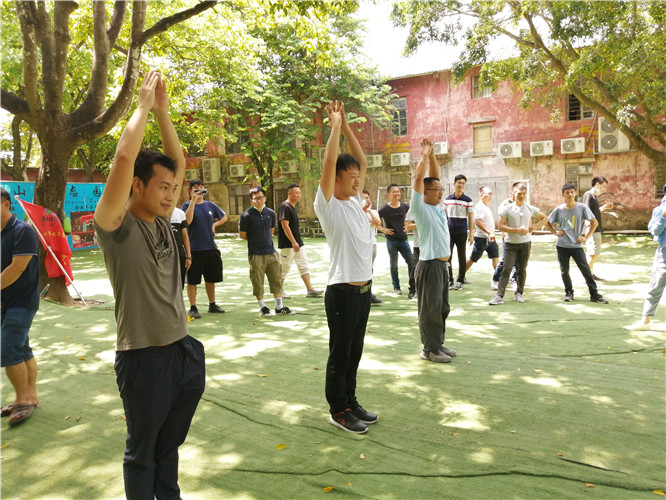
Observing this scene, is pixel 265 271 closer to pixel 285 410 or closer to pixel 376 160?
pixel 285 410

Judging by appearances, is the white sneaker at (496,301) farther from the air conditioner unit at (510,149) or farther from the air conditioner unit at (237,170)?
the air conditioner unit at (237,170)

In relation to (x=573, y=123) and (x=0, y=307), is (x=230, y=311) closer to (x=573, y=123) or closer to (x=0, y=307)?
(x=0, y=307)

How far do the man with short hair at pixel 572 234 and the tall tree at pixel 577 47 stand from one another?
274 inches

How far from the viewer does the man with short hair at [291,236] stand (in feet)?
28.2

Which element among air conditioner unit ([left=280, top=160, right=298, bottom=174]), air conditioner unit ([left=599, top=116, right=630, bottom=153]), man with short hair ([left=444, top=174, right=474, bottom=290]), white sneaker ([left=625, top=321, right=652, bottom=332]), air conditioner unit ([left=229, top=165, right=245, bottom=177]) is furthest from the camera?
air conditioner unit ([left=229, top=165, right=245, bottom=177])

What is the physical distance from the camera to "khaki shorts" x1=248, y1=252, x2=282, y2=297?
778 cm

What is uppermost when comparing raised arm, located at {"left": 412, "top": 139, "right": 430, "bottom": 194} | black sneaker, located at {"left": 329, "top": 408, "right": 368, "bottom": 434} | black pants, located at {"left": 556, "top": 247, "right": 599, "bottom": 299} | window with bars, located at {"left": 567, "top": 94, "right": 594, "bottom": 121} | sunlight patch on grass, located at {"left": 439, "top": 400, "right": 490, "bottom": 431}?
window with bars, located at {"left": 567, "top": 94, "right": 594, "bottom": 121}

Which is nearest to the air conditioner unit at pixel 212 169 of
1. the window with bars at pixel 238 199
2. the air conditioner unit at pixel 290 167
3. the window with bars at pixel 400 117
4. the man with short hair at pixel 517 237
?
the window with bars at pixel 238 199

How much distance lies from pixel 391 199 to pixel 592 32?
8662mm

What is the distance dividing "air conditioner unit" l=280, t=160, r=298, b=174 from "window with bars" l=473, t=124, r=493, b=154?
375 inches

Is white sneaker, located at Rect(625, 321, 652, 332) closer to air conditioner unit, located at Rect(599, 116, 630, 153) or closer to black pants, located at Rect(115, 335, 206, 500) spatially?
black pants, located at Rect(115, 335, 206, 500)

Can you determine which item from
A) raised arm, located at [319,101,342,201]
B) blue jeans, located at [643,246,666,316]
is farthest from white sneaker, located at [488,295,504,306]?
raised arm, located at [319,101,342,201]

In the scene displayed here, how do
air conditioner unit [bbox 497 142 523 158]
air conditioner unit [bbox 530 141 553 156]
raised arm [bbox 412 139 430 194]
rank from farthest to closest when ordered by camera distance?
air conditioner unit [bbox 497 142 523 158] → air conditioner unit [bbox 530 141 553 156] → raised arm [bbox 412 139 430 194]

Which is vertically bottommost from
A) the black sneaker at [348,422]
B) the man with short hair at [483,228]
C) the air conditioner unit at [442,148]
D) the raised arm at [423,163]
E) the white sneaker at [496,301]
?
the black sneaker at [348,422]
